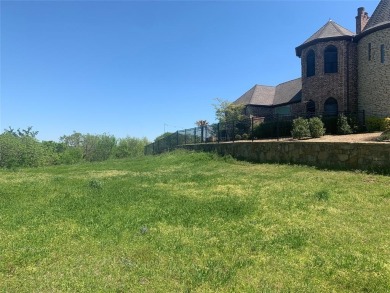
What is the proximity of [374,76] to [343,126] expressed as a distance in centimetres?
485

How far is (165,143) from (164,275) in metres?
35.3

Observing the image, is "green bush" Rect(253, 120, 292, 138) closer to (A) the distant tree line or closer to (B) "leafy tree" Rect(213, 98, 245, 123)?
(B) "leafy tree" Rect(213, 98, 245, 123)

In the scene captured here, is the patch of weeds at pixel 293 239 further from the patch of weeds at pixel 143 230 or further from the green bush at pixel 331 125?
the green bush at pixel 331 125

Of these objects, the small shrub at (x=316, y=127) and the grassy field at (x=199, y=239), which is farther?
the small shrub at (x=316, y=127)

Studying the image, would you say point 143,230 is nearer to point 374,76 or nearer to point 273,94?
point 374,76

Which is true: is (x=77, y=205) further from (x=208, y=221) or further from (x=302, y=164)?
(x=302, y=164)

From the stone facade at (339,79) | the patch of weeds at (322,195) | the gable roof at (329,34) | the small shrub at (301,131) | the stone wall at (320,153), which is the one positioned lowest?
the patch of weeds at (322,195)

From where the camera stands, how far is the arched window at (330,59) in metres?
23.5

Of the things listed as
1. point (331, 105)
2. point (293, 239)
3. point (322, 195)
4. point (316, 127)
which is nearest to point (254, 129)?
point (331, 105)

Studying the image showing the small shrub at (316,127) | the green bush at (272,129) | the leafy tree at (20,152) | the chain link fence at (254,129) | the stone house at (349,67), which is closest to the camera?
the small shrub at (316,127)

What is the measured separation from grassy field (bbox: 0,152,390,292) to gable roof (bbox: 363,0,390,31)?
15.2 metres

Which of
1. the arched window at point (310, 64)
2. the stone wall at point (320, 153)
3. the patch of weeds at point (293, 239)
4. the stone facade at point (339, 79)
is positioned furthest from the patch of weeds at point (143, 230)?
the arched window at point (310, 64)

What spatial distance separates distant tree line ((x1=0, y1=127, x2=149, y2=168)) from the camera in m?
38.4

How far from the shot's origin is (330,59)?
2372 cm
